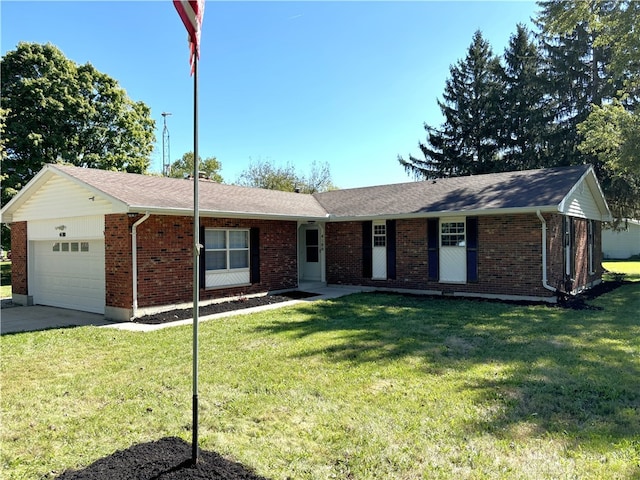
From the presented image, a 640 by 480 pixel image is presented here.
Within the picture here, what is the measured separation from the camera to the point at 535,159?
80.8 ft

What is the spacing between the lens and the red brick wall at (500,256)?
450 inches

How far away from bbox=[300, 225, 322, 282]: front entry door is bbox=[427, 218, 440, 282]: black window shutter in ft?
15.1

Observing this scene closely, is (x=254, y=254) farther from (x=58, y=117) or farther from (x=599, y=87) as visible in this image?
(x=599, y=87)

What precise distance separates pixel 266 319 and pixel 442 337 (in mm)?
3823

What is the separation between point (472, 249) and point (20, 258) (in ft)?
45.3

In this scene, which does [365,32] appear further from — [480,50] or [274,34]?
[480,50]

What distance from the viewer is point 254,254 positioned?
1259 centimetres

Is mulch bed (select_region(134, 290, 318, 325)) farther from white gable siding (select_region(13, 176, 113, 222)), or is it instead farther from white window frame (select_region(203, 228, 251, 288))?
white gable siding (select_region(13, 176, 113, 222))

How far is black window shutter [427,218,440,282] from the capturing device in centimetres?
1298

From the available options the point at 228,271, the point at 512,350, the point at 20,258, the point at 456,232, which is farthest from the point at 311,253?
the point at 512,350

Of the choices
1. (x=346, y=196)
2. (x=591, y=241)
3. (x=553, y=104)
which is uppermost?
(x=553, y=104)

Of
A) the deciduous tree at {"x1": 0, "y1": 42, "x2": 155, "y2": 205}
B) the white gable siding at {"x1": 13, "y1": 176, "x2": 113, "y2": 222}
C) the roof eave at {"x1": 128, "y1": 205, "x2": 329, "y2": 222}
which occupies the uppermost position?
the deciduous tree at {"x1": 0, "y1": 42, "x2": 155, "y2": 205}

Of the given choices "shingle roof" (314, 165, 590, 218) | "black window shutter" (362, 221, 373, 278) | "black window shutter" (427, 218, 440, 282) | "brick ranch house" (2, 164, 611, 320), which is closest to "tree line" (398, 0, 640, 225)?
"shingle roof" (314, 165, 590, 218)

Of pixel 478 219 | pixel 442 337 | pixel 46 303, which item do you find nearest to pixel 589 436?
pixel 442 337
